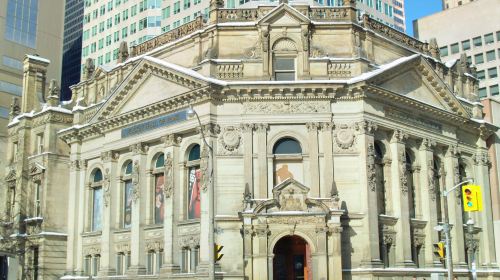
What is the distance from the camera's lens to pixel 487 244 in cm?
5047

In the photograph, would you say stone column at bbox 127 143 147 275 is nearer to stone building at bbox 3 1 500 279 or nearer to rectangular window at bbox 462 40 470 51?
stone building at bbox 3 1 500 279

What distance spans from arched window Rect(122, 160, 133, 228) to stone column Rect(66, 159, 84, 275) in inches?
188

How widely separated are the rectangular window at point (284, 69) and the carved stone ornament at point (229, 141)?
436 centimetres

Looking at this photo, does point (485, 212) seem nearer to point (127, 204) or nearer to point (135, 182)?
point (135, 182)

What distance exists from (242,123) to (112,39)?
61.8 metres

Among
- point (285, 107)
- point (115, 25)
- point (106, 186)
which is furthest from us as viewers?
point (115, 25)

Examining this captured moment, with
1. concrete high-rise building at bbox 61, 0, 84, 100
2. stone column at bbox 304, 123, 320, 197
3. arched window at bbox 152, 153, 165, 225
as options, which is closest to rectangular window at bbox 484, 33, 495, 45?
stone column at bbox 304, 123, 320, 197

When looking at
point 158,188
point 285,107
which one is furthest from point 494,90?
point 158,188

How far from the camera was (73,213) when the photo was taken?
5131cm

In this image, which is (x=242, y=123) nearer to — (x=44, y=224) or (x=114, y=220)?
(x=114, y=220)

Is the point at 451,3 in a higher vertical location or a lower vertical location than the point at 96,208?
higher

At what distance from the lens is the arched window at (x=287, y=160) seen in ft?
136

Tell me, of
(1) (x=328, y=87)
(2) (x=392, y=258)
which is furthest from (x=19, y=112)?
(2) (x=392, y=258)

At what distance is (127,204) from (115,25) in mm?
56443
